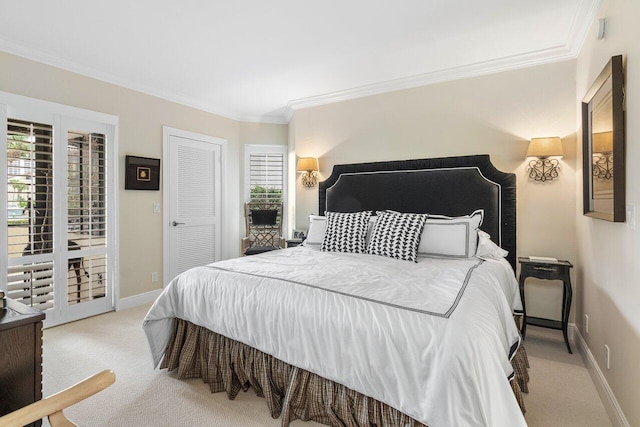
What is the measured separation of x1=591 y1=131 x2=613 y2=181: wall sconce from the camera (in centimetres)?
194

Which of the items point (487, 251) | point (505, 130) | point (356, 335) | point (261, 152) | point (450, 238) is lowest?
point (356, 335)

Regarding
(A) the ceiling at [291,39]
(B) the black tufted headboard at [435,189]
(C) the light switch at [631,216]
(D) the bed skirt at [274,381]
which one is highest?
(A) the ceiling at [291,39]

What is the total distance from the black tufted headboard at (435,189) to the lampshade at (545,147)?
1.02 ft

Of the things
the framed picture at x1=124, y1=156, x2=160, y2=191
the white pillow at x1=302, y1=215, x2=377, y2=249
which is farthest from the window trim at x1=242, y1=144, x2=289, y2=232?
the white pillow at x1=302, y1=215, x2=377, y2=249

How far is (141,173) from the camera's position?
397 centimetres

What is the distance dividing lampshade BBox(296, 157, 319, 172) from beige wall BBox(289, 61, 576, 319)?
462 millimetres

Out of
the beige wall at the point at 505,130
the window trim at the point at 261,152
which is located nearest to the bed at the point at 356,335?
the beige wall at the point at 505,130

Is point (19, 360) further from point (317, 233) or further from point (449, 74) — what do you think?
point (449, 74)

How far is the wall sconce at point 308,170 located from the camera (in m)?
4.40

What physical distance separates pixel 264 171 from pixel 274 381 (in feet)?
12.4

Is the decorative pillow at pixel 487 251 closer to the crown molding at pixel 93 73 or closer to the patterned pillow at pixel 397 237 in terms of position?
the patterned pillow at pixel 397 237

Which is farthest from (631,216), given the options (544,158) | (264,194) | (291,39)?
(264,194)

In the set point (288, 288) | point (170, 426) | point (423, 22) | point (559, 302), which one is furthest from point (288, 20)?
point (559, 302)

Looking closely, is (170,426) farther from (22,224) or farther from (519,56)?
(519,56)
